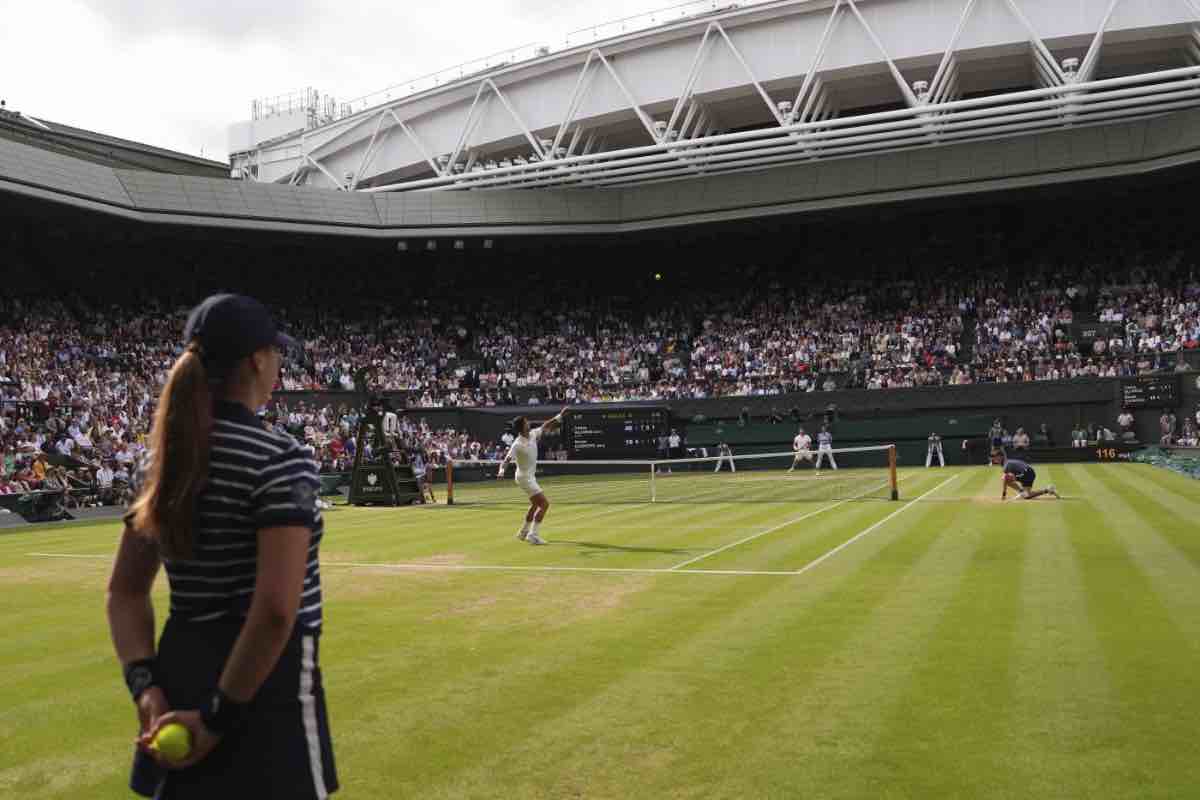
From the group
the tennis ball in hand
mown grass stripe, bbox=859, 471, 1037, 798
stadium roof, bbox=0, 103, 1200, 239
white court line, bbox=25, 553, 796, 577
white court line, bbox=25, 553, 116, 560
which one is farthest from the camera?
stadium roof, bbox=0, 103, 1200, 239

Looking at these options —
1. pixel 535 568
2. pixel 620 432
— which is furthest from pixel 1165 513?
pixel 620 432

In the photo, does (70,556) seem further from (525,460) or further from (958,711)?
(958,711)

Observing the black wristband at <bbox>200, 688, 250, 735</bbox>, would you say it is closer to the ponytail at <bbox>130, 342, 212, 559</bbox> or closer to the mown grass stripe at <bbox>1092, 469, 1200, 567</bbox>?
the ponytail at <bbox>130, 342, 212, 559</bbox>

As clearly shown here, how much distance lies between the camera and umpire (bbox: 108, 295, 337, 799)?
2.83 m

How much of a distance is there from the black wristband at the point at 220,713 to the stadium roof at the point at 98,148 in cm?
5210

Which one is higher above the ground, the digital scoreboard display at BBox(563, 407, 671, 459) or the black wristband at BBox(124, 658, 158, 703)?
the digital scoreboard display at BBox(563, 407, 671, 459)

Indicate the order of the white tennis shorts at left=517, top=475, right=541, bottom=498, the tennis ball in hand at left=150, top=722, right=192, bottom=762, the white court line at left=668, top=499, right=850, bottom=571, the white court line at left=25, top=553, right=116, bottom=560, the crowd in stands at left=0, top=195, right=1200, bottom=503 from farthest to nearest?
the crowd in stands at left=0, top=195, right=1200, bottom=503 → the white tennis shorts at left=517, top=475, right=541, bottom=498 → the white court line at left=25, top=553, right=116, bottom=560 → the white court line at left=668, top=499, right=850, bottom=571 → the tennis ball in hand at left=150, top=722, right=192, bottom=762

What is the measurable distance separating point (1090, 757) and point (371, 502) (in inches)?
979

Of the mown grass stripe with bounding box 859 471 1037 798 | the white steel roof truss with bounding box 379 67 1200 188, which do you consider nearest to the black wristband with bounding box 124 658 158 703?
the mown grass stripe with bounding box 859 471 1037 798

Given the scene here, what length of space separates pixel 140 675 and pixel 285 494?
734 millimetres

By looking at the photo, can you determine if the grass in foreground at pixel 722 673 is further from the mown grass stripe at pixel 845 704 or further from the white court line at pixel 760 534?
the white court line at pixel 760 534

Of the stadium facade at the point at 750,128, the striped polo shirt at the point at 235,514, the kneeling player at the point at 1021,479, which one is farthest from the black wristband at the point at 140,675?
the stadium facade at the point at 750,128

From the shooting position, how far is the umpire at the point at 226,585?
9.30 ft

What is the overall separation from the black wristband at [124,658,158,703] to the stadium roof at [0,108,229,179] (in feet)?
170
